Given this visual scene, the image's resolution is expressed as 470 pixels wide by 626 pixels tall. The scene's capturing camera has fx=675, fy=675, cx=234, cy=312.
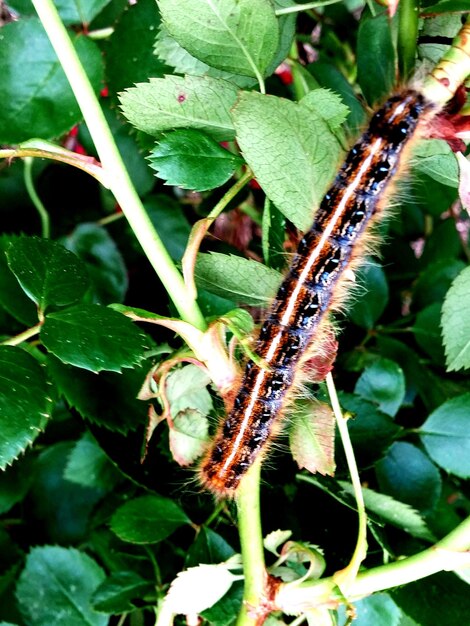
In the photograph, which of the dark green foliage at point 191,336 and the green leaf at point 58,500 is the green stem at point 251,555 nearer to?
the dark green foliage at point 191,336

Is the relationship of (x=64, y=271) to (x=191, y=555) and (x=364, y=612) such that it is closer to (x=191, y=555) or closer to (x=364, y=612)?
(x=191, y=555)

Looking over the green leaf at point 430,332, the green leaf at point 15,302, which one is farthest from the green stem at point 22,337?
the green leaf at point 430,332

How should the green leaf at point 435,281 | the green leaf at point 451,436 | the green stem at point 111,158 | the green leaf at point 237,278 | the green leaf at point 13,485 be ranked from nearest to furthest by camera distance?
the green stem at point 111,158
the green leaf at point 237,278
the green leaf at point 451,436
the green leaf at point 13,485
the green leaf at point 435,281

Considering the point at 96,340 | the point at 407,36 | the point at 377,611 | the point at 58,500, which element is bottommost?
the point at 58,500

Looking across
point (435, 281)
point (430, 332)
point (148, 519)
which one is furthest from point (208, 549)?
point (435, 281)

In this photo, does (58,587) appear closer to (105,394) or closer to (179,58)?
(105,394)

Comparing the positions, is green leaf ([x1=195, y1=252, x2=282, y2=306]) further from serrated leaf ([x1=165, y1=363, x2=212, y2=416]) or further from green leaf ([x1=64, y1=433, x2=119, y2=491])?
green leaf ([x1=64, y1=433, x2=119, y2=491])

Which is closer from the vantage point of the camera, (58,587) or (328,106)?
(328,106)
